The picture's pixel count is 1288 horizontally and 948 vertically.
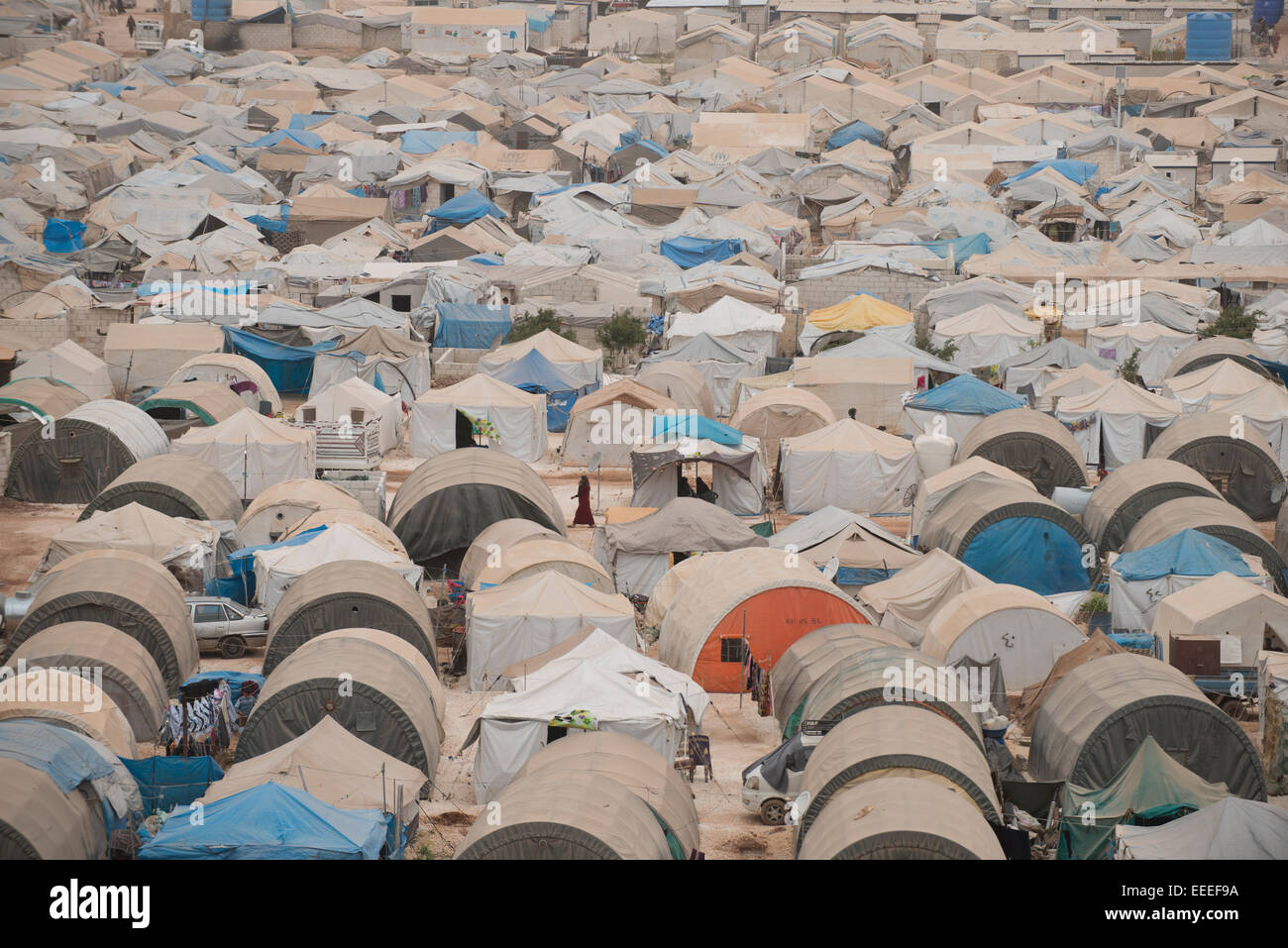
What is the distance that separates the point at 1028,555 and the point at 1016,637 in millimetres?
3970

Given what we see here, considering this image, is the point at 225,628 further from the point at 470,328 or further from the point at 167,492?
the point at 470,328

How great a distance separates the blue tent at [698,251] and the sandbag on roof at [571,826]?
3345cm

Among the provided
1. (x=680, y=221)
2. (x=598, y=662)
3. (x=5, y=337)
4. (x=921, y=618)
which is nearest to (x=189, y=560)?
(x=598, y=662)

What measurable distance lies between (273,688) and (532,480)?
9.79 m

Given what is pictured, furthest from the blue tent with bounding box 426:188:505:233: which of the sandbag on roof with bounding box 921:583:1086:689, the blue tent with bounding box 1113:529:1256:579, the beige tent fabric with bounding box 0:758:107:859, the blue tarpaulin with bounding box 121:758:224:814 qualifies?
the beige tent fabric with bounding box 0:758:107:859

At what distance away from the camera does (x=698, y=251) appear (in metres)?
49.0

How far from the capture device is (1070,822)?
685 inches

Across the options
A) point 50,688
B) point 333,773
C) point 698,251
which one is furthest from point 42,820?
point 698,251

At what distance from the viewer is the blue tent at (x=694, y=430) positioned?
30.7 meters

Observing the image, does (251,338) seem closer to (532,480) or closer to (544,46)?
(532,480)

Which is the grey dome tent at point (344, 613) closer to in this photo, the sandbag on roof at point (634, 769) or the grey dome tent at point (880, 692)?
the sandbag on roof at point (634, 769)

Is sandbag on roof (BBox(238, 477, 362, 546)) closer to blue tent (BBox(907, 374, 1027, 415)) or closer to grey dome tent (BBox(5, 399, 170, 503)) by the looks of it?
grey dome tent (BBox(5, 399, 170, 503))

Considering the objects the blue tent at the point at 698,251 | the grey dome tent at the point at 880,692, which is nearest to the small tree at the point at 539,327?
the blue tent at the point at 698,251
